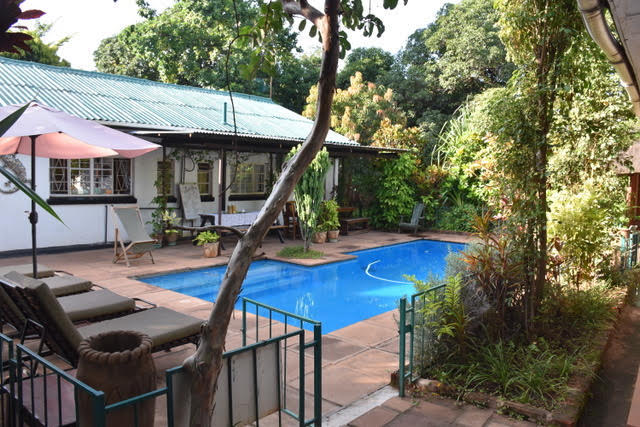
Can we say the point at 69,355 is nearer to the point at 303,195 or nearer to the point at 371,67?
the point at 303,195

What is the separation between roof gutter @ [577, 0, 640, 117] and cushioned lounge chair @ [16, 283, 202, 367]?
3563 mm

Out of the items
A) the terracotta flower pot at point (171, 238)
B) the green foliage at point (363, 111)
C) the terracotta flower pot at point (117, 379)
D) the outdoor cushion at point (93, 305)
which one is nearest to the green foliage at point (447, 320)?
the terracotta flower pot at point (117, 379)

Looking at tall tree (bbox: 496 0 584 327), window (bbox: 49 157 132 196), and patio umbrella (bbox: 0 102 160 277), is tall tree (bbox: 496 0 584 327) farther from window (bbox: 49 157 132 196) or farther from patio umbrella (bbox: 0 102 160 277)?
window (bbox: 49 157 132 196)

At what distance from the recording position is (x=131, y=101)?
12.1m

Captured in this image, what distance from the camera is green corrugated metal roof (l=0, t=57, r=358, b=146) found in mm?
10250

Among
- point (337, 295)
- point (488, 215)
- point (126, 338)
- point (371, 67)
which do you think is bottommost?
point (337, 295)

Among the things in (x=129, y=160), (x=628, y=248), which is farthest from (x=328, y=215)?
(x=628, y=248)

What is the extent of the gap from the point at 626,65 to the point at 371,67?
22894 millimetres

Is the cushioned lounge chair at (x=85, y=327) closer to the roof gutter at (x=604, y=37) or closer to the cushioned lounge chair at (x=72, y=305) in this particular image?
the cushioned lounge chair at (x=72, y=305)

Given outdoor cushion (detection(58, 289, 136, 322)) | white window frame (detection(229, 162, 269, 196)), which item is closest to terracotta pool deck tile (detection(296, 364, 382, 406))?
outdoor cushion (detection(58, 289, 136, 322))

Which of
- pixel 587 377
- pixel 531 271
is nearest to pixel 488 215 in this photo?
pixel 531 271

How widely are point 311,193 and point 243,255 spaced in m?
8.47

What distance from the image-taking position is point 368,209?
16.1 metres

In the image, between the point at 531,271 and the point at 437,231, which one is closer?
the point at 531,271
